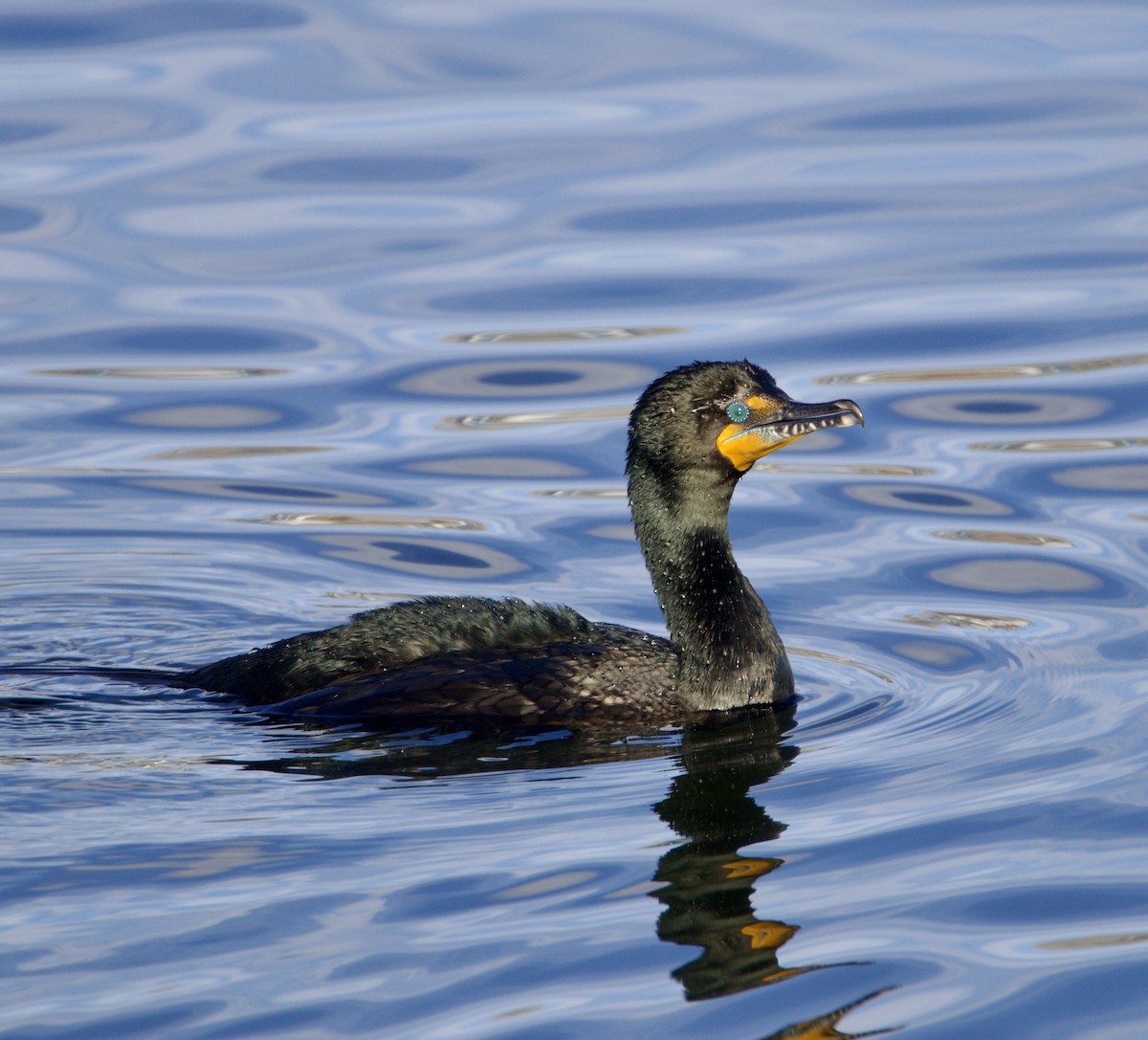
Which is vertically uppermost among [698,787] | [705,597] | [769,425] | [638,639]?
[769,425]

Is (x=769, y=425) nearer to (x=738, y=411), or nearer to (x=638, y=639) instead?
(x=738, y=411)

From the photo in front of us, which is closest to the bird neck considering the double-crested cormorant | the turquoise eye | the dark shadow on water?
the double-crested cormorant

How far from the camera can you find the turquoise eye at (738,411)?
308 inches

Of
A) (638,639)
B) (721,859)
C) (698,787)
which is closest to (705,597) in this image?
(638,639)

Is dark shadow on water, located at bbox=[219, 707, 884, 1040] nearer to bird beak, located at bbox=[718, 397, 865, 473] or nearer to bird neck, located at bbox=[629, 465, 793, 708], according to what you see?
bird neck, located at bbox=[629, 465, 793, 708]

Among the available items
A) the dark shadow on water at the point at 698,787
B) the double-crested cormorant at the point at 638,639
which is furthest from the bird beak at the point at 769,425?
the dark shadow on water at the point at 698,787

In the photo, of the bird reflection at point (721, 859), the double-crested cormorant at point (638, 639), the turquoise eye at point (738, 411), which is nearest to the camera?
the bird reflection at point (721, 859)

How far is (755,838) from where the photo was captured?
6.35 metres

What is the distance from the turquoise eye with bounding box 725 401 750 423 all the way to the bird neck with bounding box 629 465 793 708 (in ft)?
0.88

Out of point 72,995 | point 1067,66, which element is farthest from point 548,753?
point 1067,66

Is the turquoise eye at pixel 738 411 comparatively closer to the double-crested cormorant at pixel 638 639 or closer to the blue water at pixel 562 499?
the double-crested cormorant at pixel 638 639

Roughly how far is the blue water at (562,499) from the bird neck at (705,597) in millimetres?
268

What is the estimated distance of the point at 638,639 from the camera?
7.92 m

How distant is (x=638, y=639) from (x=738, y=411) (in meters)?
0.99
